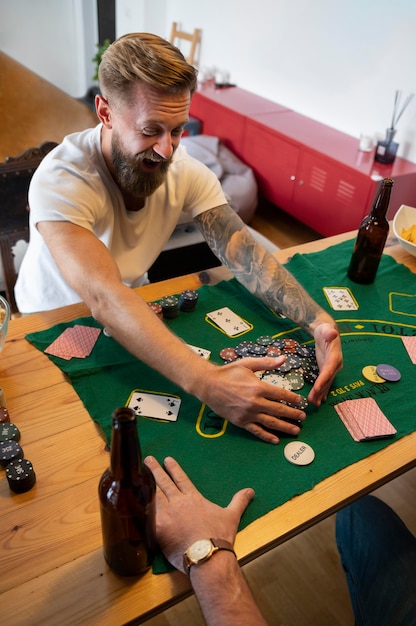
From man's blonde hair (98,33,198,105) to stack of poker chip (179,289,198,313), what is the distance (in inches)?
22.7

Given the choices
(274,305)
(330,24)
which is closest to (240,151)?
(330,24)

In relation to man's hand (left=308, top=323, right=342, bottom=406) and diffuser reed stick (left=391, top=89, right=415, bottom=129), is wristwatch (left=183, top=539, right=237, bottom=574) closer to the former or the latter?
man's hand (left=308, top=323, right=342, bottom=406)

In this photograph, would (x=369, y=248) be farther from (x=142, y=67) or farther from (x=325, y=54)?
(x=325, y=54)

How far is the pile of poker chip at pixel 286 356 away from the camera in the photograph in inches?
51.9

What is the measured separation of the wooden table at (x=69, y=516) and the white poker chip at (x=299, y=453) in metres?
0.06

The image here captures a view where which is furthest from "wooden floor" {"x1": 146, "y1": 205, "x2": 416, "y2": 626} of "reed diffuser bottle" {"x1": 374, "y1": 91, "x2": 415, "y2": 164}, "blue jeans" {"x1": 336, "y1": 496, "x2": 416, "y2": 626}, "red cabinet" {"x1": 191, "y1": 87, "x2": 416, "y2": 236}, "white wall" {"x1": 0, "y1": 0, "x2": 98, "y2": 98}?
"white wall" {"x1": 0, "y1": 0, "x2": 98, "y2": 98}

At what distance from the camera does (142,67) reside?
137 centimetres

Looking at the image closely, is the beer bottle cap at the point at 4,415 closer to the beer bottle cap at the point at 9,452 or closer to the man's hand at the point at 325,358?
the beer bottle cap at the point at 9,452

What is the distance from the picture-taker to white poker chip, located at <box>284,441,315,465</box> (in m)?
1.11

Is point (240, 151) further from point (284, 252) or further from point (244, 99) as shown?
point (284, 252)

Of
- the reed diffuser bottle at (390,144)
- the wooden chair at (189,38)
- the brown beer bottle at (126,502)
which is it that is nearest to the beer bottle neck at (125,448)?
the brown beer bottle at (126,502)

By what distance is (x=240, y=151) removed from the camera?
4441mm

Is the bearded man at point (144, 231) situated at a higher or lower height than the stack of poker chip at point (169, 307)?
higher

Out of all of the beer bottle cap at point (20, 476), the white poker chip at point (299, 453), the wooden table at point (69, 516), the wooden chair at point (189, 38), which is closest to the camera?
the wooden table at point (69, 516)
